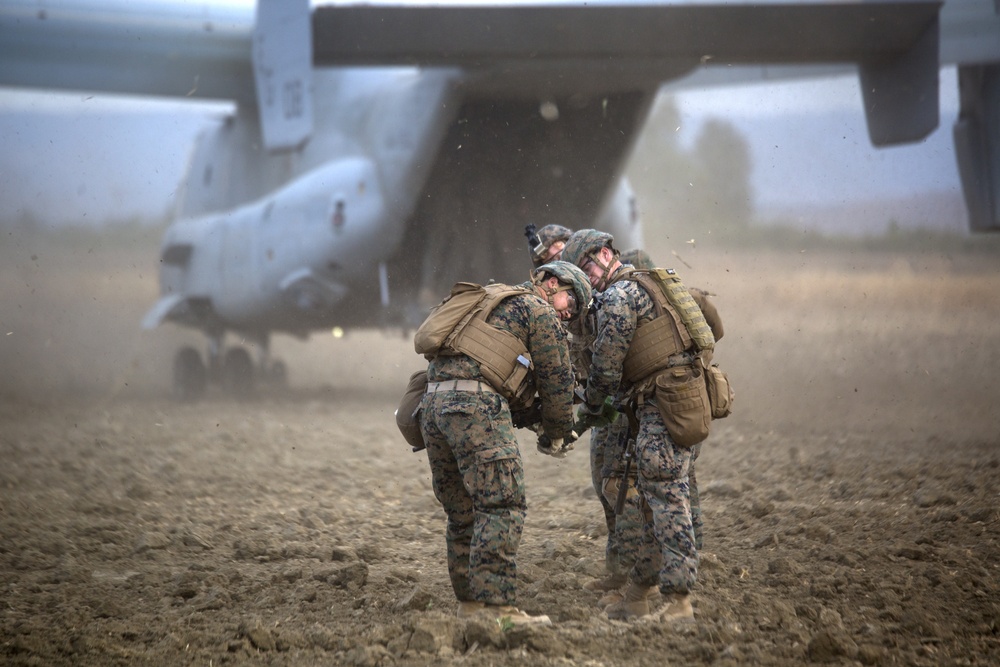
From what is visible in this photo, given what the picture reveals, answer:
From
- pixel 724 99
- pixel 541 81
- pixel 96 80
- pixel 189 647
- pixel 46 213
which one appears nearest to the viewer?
pixel 189 647

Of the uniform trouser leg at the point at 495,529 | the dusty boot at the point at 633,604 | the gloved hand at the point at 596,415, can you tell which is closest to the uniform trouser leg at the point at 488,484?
the uniform trouser leg at the point at 495,529

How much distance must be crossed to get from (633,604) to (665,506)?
530 millimetres

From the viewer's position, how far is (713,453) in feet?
29.1

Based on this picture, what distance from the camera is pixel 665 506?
430cm

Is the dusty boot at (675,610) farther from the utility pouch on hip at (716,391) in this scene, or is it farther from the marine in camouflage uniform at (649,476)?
the utility pouch on hip at (716,391)

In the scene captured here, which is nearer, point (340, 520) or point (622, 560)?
point (622, 560)

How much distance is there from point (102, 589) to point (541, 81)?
541cm

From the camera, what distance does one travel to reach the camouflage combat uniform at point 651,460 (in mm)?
4250

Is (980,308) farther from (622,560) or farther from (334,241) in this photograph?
(334,241)

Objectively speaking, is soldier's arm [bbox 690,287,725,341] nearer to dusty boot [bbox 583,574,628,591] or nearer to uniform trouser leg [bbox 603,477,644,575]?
uniform trouser leg [bbox 603,477,644,575]

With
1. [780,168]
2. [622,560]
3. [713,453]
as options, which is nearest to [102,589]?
[622,560]

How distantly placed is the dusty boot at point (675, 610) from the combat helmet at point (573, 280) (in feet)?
4.18

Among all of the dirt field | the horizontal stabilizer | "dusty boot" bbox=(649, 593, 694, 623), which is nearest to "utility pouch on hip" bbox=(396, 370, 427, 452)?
the dirt field

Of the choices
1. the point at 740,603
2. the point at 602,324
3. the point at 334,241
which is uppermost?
the point at 334,241
